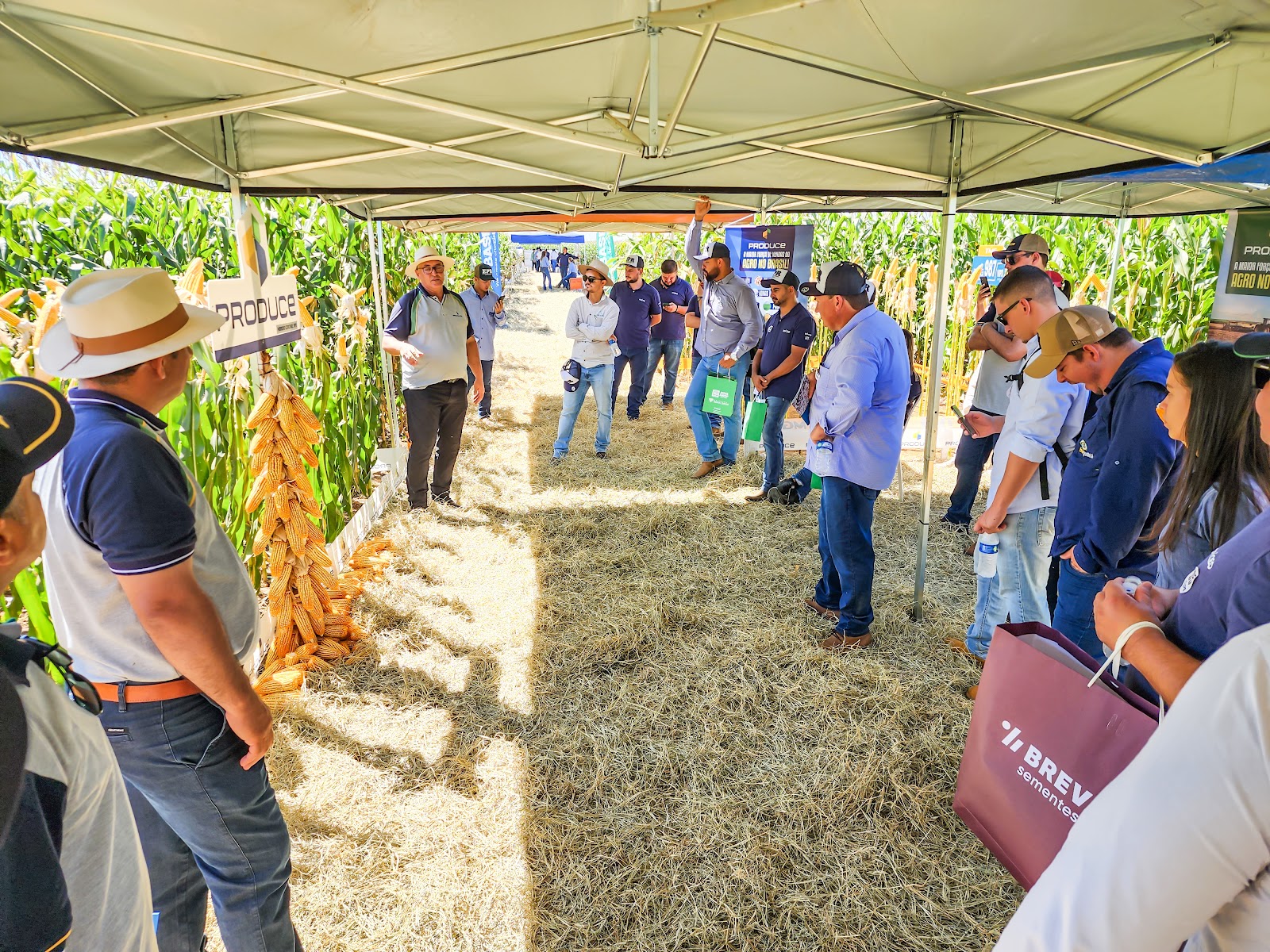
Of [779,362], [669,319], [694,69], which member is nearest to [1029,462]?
[694,69]

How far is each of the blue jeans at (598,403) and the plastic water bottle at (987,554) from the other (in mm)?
4220

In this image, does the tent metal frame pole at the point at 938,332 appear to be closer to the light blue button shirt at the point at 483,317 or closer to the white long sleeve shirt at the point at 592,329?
the white long sleeve shirt at the point at 592,329

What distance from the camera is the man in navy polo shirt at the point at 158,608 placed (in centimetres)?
141

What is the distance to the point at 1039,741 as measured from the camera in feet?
5.91

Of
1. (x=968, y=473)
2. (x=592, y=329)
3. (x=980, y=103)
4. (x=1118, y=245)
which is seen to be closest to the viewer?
(x=980, y=103)

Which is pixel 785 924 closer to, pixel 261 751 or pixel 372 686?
pixel 261 751

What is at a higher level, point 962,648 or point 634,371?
point 634,371

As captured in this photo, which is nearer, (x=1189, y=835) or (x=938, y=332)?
(x=1189, y=835)

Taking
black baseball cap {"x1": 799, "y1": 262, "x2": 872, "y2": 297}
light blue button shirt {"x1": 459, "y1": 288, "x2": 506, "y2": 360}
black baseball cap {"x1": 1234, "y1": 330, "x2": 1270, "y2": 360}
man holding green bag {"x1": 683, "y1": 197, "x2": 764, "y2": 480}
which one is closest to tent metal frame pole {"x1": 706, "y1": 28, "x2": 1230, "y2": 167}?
black baseball cap {"x1": 799, "y1": 262, "x2": 872, "y2": 297}

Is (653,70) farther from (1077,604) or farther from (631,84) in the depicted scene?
(1077,604)

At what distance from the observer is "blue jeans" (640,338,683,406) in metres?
9.20

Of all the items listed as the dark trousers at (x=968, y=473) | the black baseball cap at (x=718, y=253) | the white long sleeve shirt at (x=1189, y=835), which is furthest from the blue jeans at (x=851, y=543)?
the black baseball cap at (x=718, y=253)

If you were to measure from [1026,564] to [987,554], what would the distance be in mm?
157

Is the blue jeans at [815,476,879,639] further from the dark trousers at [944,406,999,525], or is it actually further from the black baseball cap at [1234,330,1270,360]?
the black baseball cap at [1234,330,1270,360]
